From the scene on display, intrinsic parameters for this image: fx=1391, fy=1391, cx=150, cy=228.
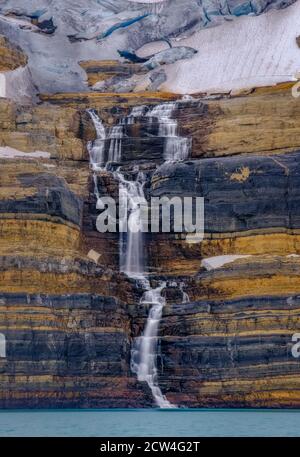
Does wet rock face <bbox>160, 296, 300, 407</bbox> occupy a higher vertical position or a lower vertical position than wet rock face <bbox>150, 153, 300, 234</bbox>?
lower

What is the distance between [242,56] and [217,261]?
2577cm

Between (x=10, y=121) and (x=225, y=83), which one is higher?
(x=225, y=83)

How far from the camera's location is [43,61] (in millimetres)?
96625

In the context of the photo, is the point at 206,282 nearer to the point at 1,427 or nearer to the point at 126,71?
the point at 1,427

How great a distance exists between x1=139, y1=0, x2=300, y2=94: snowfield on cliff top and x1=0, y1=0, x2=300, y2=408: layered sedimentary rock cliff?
3317 mm

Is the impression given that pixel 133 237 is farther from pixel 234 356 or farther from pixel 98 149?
pixel 234 356

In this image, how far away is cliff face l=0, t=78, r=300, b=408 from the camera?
213 feet

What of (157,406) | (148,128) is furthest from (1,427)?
(148,128)

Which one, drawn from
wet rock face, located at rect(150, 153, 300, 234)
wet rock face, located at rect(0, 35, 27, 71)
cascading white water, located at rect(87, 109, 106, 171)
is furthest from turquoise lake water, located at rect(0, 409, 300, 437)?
wet rock face, located at rect(0, 35, 27, 71)

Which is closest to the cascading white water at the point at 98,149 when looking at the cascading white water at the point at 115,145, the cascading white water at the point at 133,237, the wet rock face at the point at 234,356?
the cascading white water at the point at 115,145

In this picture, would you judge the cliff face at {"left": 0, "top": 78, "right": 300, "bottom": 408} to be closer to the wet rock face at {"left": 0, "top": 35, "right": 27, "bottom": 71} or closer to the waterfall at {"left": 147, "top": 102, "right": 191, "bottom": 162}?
the waterfall at {"left": 147, "top": 102, "right": 191, "bottom": 162}

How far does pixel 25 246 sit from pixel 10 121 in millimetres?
13013

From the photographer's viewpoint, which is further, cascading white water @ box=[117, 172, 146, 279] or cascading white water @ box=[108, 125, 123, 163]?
cascading white water @ box=[108, 125, 123, 163]

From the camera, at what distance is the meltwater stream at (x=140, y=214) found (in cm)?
6762
